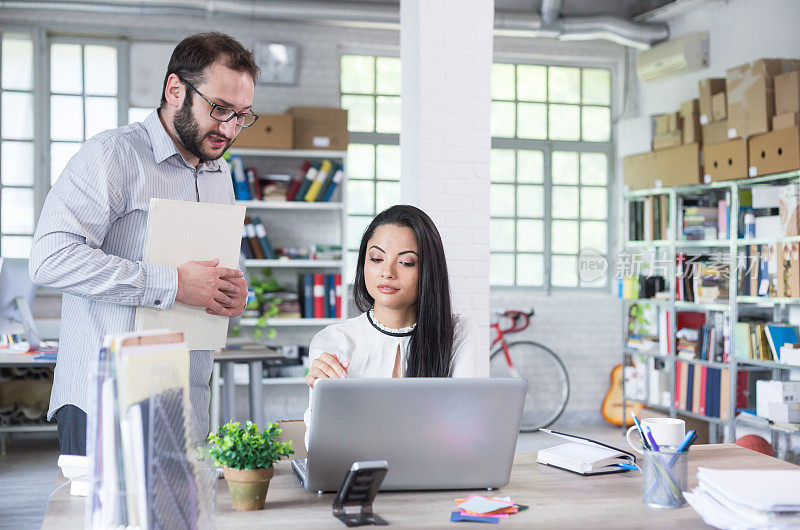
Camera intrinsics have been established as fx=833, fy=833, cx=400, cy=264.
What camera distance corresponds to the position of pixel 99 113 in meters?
6.07

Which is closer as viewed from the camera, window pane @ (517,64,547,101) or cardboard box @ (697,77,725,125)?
cardboard box @ (697,77,725,125)

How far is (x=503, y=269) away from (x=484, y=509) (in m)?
5.30

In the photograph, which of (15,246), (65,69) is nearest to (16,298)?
(15,246)

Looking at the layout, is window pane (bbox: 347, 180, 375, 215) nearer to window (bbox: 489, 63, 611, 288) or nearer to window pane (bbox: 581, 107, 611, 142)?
window (bbox: 489, 63, 611, 288)

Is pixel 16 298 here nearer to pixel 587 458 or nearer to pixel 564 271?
pixel 587 458

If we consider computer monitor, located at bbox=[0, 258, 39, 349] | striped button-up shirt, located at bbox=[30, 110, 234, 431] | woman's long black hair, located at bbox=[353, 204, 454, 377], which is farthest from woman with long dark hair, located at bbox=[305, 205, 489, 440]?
computer monitor, located at bbox=[0, 258, 39, 349]

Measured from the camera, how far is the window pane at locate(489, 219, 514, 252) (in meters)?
6.59

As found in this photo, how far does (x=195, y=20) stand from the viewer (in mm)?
6070

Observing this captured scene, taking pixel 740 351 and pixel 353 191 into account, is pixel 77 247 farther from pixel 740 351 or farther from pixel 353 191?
pixel 353 191

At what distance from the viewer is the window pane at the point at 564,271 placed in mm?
6680

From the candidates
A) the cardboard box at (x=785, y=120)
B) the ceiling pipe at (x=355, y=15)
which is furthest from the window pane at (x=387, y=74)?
the cardboard box at (x=785, y=120)

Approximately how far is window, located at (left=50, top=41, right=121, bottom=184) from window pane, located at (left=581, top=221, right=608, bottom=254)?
3685 mm

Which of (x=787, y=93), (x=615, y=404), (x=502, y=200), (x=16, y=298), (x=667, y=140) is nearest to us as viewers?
(x=16, y=298)

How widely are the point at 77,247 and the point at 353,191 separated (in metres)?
4.78
